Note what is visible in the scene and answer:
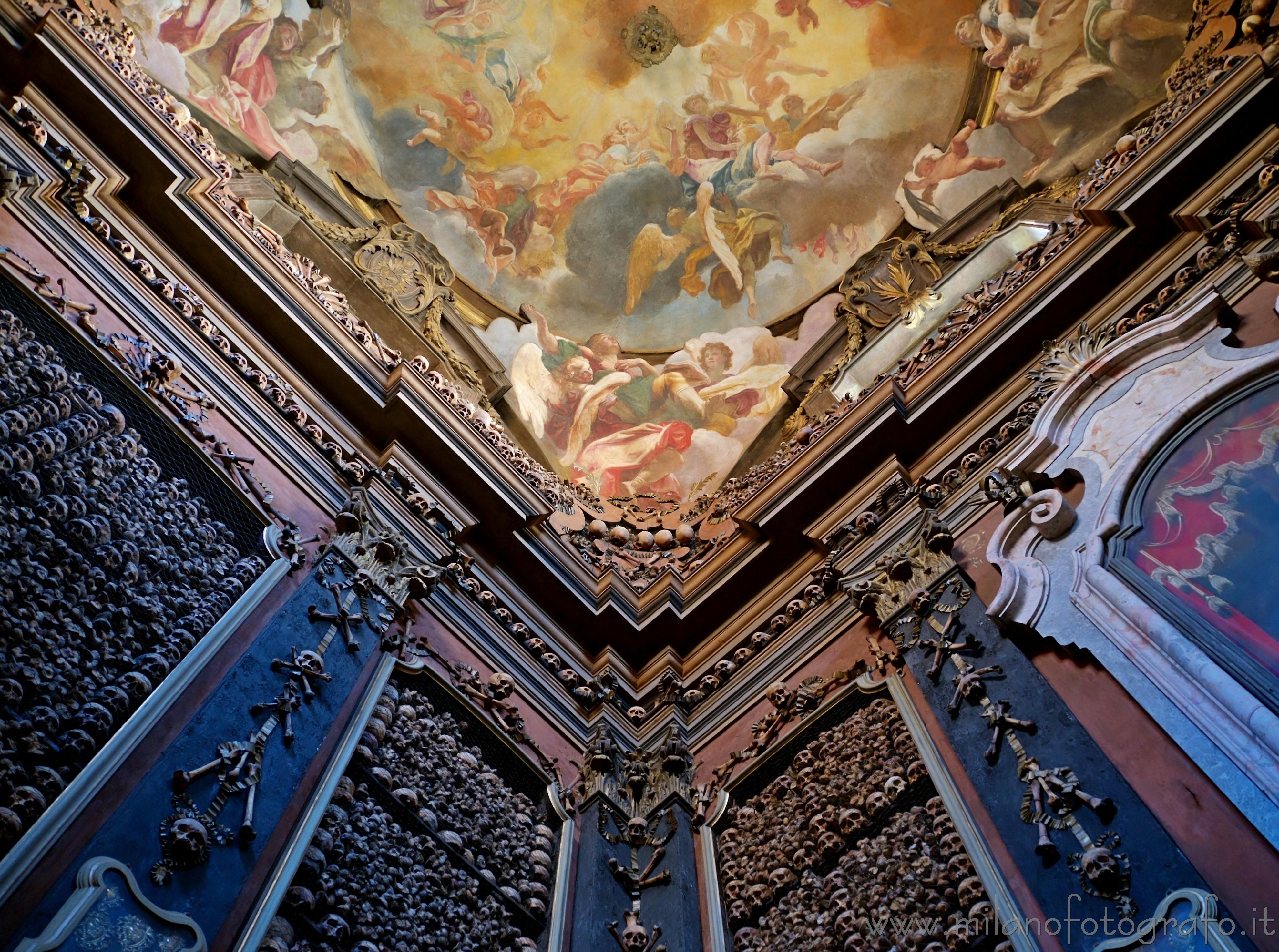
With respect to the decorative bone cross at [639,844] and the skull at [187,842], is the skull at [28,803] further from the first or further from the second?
the decorative bone cross at [639,844]

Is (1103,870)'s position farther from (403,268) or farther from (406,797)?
(403,268)

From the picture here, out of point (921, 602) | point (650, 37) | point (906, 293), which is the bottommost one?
point (921, 602)

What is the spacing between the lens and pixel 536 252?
13070 millimetres

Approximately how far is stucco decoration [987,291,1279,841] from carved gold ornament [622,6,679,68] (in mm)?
8732

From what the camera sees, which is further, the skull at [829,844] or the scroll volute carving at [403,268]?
the scroll volute carving at [403,268]

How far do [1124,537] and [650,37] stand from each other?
10.6 metres

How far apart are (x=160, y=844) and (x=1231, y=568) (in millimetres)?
5183

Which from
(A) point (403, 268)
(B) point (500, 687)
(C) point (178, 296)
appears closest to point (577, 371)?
(A) point (403, 268)

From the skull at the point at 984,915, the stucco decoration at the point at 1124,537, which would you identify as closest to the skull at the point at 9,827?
the skull at the point at 984,915

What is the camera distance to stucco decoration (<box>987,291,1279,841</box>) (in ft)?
14.6

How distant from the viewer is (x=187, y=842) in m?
4.51

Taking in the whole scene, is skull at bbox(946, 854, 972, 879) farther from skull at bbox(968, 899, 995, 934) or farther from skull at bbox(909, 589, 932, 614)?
skull at bbox(909, 589, 932, 614)

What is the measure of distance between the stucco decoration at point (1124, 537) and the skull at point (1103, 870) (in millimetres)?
558

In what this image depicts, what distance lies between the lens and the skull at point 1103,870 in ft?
14.4
